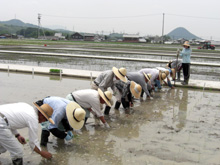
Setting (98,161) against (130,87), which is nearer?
(98,161)

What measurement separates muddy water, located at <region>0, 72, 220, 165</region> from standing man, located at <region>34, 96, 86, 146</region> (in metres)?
0.30

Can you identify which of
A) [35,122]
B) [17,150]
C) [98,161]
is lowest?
[98,161]

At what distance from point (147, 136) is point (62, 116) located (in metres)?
1.98

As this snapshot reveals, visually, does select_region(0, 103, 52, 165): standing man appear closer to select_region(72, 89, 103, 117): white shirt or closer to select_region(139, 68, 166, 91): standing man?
select_region(72, 89, 103, 117): white shirt

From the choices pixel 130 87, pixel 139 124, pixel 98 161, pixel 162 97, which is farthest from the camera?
pixel 162 97

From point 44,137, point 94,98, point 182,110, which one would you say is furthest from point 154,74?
point 44,137

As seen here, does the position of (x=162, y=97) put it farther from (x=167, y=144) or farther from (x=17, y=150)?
(x=17, y=150)

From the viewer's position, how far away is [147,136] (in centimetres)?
538

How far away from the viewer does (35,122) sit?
11.8 feet

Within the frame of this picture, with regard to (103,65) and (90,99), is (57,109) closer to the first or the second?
(90,99)

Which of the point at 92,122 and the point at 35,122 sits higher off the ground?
the point at 35,122

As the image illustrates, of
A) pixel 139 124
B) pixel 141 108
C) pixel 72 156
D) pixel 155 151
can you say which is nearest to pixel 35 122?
pixel 72 156

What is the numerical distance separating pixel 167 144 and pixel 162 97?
13.7 ft

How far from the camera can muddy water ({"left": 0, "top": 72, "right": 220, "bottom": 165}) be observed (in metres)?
4.34
